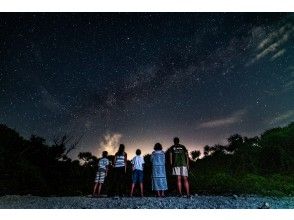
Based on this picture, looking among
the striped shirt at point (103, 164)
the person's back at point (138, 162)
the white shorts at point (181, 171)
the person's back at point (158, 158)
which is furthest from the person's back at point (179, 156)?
the striped shirt at point (103, 164)

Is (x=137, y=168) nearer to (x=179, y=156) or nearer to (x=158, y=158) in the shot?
(x=158, y=158)

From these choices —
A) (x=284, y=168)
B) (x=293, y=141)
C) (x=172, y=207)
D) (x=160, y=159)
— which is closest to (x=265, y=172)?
(x=284, y=168)

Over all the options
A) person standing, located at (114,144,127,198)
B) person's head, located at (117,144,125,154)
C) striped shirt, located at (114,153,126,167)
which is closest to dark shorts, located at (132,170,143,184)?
person standing, located at (114,144,127,198)

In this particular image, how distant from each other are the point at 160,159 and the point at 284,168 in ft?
26.3

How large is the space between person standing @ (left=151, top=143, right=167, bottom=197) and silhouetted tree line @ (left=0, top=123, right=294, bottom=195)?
0.76 metres

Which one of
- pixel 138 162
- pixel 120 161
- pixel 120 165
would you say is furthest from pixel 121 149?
pixel 138 162

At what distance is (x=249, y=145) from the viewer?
18.3 m

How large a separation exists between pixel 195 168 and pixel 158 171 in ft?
18.0

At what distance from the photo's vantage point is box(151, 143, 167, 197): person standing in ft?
36.7

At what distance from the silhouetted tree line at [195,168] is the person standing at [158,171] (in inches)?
30.0

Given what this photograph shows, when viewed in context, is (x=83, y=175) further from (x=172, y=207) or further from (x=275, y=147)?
(x=275, y=147)

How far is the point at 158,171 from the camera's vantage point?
11.3m

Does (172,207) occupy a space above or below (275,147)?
below

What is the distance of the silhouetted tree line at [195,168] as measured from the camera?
13.3 meters
